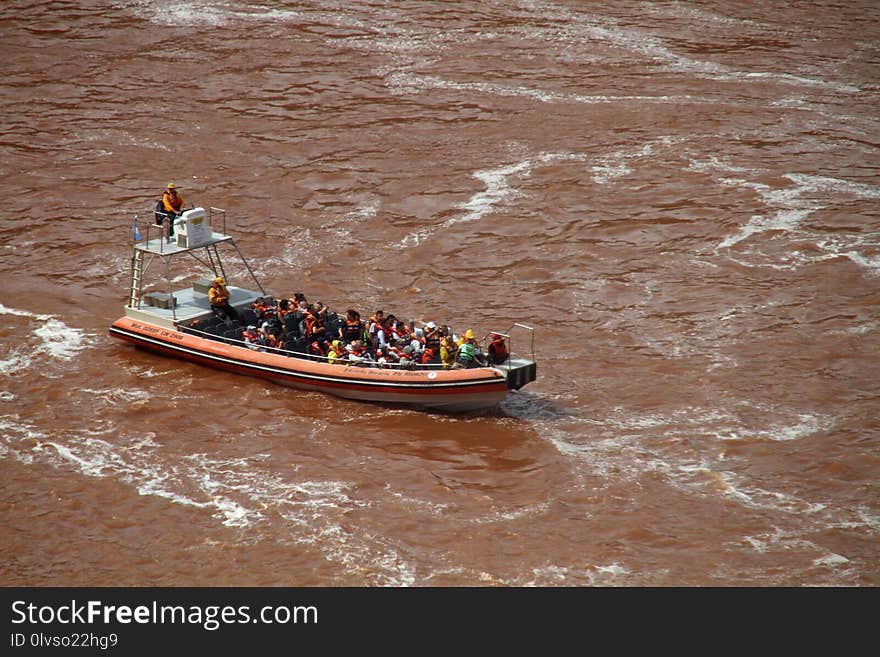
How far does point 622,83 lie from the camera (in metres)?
37.2

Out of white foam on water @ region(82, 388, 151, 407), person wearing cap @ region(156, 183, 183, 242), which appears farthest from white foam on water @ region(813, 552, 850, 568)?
person wearing cap @ region(156, 183, 183, 242)

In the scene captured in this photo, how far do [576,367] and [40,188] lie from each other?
53.3 feet

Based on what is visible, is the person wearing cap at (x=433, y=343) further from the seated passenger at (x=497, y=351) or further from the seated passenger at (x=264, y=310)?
the seated passenger at (x=264, y=310)

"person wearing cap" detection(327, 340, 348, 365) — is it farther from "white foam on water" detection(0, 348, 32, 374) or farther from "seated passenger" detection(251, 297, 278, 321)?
"white foam on water" detection(0, 348, 32, 374)

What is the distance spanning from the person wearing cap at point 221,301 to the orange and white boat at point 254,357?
0.54ft

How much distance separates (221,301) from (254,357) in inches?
60.1

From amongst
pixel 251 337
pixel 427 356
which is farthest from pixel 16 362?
pixel 427 356

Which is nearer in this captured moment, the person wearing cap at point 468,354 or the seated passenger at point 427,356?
the person wearing cap at point 468,354

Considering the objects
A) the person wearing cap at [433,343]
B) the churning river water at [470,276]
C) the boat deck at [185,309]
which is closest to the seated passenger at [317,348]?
the churning river water at [470,276]

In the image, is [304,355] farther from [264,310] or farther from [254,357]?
[264,310]

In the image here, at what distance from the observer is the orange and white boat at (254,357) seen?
64.0ft

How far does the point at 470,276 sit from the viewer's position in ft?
85.7

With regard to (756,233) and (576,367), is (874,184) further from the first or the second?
(576,367)

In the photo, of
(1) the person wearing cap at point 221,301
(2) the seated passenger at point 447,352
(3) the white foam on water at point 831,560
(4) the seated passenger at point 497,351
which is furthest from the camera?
(1) the person wearing cap at point 221,301
